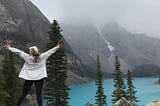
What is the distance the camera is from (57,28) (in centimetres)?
6338

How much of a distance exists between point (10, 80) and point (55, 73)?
7.79 metres

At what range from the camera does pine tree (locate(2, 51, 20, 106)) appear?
5968cm

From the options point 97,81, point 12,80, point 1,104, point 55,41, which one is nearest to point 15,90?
point 12,80

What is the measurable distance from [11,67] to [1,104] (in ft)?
32.2

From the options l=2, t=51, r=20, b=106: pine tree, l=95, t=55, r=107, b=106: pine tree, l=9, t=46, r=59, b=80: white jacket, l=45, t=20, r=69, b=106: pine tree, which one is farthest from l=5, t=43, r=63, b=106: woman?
l=95, t=55, r=107, b=106: pine tree

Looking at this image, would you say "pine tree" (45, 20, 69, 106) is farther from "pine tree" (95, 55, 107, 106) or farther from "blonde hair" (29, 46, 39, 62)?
"blonde hair" (29, 46, 39, 62)

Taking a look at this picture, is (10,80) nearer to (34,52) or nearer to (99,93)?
(99,93)

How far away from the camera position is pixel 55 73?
6209 cm

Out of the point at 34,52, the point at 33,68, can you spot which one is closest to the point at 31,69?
the point at 33,68

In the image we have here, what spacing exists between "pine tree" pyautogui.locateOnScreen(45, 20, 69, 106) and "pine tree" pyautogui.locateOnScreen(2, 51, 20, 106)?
17.8 feet

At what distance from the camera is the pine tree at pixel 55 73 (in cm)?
6194

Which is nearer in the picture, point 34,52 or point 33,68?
point 34,52

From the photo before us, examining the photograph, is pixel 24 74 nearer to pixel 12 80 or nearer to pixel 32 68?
pixel 32 68

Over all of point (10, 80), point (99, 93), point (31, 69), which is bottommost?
point (31, 69)
